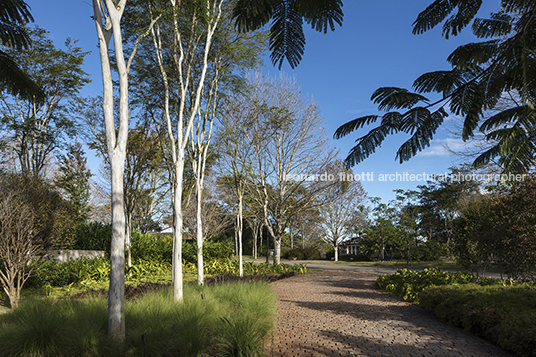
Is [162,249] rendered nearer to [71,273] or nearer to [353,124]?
[71,273]

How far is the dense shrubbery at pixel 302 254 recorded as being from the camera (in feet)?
115

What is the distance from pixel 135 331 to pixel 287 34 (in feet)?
14.0

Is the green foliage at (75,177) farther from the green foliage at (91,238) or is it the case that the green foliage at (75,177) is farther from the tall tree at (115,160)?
the tall tree at (115,160)

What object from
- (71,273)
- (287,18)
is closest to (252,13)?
(287,18)

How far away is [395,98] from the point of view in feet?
5.35

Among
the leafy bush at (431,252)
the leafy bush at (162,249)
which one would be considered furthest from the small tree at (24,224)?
the leafy bush at (431,252)

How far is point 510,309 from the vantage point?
5254 millimetres

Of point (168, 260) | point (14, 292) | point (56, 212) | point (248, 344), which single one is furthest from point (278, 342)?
point (168, 260)

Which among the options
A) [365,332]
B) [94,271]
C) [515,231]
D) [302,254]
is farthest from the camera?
[302,254]

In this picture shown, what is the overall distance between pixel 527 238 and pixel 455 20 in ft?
21.7

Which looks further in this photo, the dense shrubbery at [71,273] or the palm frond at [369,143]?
the dense shrubbery at [71,273]

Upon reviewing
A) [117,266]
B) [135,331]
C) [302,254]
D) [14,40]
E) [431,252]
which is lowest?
[302,254]

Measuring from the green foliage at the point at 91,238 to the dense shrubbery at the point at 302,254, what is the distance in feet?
75.3

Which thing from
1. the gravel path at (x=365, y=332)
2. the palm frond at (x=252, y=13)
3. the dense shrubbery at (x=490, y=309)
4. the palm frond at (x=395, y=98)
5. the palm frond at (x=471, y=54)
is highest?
the palm frond at (x=252, y=13)
